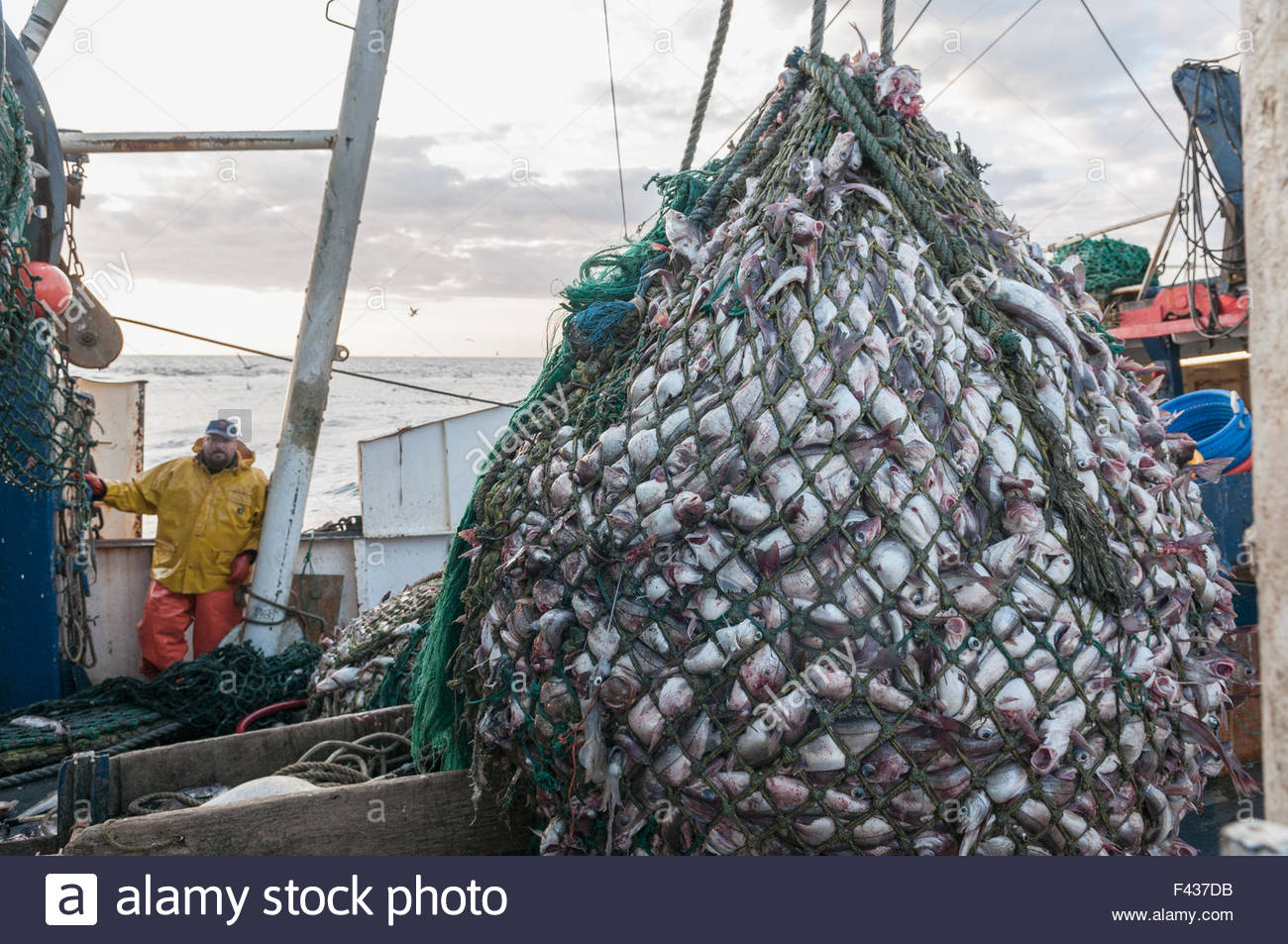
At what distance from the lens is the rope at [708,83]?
2.76 meters

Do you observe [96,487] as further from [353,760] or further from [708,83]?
[708,83]

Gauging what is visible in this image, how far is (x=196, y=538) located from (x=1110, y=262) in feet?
35.1

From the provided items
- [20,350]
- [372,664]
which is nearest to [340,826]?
[372,664]

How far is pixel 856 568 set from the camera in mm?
1730

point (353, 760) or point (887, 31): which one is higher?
point (887, 31)

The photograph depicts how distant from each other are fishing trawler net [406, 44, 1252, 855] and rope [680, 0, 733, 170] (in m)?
0.57

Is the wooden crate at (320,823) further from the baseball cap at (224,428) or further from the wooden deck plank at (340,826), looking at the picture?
the baseball cap at (224,428)

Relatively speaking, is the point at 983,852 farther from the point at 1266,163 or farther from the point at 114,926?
the point at 114,926

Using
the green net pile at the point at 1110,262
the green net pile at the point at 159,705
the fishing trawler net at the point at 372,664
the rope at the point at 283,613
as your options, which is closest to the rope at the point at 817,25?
the fishing trawler net at the point at 372,664

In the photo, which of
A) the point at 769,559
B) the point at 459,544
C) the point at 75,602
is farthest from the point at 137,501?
the point at 769,559

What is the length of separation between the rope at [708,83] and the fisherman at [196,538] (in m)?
5.89

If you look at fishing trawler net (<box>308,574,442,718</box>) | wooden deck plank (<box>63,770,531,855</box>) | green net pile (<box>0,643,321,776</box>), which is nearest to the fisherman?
green net pile (<box>0,643,321,776</box>)

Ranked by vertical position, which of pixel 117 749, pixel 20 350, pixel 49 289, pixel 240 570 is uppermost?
pixel 49 289

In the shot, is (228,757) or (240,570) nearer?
(228,757)
